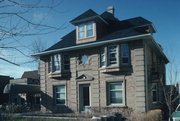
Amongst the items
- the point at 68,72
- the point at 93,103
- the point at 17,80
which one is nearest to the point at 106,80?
the point at 93,103

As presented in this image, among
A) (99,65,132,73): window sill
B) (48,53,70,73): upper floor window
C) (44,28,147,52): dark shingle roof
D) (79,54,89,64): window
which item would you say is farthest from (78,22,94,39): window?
(99,65,132,73): window sill

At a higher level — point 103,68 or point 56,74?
point 103,68

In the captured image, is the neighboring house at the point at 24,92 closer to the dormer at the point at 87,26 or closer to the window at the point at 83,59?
the window at the point at 83,59

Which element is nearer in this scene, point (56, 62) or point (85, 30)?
point (85, 30)

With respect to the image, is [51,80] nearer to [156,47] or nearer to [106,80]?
[106,80]

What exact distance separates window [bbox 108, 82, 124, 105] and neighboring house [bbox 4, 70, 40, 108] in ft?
38.2

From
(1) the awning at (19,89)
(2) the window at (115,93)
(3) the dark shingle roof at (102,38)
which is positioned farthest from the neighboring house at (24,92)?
(2) the window at (115,93)

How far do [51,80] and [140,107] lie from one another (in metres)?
9.86

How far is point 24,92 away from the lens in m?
29.8

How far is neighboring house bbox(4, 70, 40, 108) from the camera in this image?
28216mm

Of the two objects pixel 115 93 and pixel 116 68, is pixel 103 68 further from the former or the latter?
pixel 115 93

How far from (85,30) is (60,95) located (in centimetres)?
681

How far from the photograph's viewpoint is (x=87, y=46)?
23.1m

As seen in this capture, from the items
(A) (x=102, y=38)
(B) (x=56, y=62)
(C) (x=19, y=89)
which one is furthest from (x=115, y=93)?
(C) (x=19, y=89)
